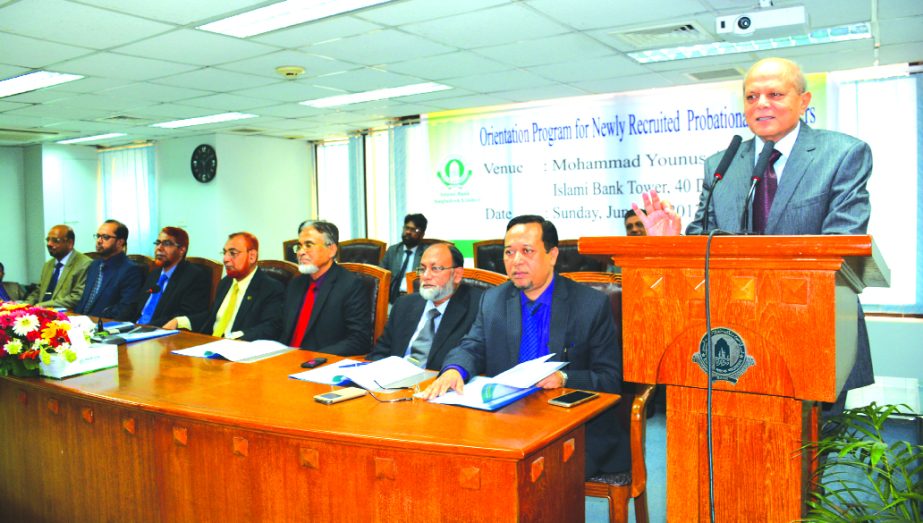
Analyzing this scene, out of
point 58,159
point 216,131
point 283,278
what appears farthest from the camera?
point 58,159

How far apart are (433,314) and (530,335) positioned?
703mm

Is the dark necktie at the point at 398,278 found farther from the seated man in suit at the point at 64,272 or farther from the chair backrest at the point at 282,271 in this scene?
the seated man in suit at the point at 64,272

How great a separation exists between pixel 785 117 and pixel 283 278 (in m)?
3.37

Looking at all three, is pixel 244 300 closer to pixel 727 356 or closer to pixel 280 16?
pixel 280 16

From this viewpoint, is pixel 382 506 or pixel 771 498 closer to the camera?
pixel 771 498

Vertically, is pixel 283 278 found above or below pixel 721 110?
below

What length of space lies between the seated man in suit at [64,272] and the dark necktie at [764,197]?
17.5 ft

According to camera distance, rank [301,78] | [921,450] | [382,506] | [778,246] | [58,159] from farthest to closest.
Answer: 1. [58,159]
2. [301,78]
3. [382,506]
4. [921,450]
5. [778,246]

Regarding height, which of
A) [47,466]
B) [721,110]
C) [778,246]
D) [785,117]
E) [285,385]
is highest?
[721,110]

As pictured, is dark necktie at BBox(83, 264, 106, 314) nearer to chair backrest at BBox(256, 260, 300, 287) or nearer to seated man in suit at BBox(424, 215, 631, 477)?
chair backrest at BBox(256, 260, 300, 287)

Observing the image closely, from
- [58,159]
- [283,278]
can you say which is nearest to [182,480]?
[283,278]

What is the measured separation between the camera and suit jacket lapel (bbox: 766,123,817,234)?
→ 4.97ft

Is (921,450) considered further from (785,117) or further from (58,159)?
(58,159)

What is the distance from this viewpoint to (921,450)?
1463 mm
